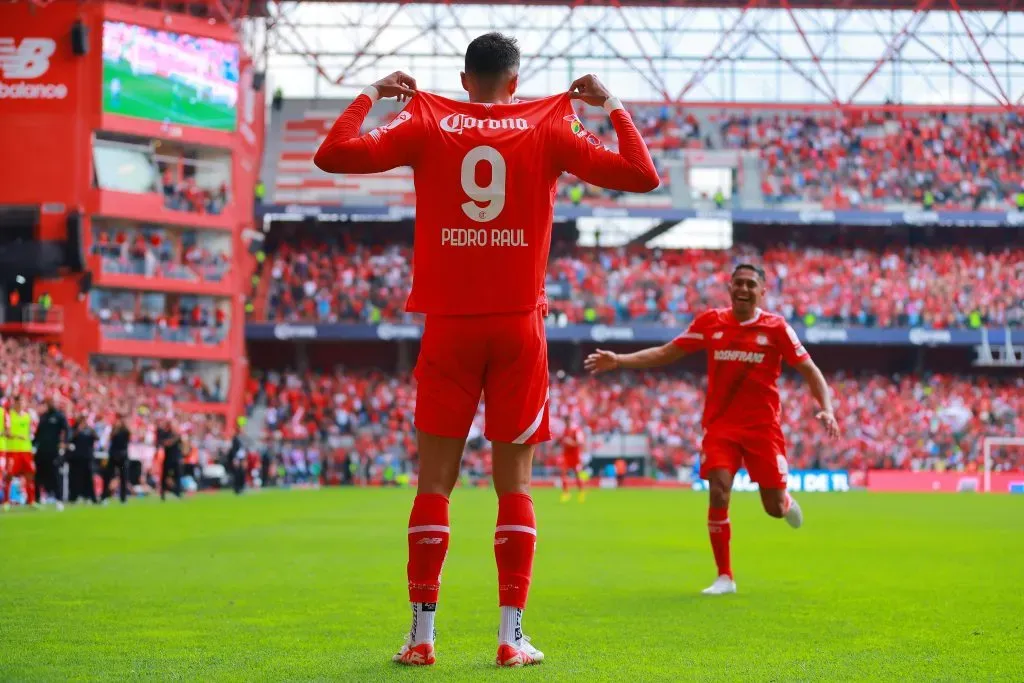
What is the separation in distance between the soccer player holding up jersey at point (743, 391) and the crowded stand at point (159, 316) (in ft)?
118

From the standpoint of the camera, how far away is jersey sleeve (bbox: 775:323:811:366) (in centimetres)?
1078

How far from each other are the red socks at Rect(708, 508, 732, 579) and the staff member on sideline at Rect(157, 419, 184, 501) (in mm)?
22417

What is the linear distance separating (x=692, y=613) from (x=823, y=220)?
141ft

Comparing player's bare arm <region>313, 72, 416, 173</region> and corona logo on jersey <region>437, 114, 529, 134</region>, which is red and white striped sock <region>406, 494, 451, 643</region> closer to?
player's bare arm <region>313, 72, 416, 173</region>

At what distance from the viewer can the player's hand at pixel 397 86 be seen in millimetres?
6363

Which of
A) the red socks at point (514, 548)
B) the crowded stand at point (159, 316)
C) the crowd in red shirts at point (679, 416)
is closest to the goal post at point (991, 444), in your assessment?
the crowd in red shirts at point (679, 416)

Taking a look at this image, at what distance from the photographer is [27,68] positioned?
143 feet

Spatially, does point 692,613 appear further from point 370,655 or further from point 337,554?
point 337,554

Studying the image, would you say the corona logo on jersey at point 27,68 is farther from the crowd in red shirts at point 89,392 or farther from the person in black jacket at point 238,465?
the person in black jacket at point 238,465

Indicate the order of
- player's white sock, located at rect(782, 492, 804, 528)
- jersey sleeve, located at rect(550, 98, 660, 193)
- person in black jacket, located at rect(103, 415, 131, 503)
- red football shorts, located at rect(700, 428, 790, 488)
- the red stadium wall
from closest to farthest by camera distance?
1. jersey sleeve, located at rect(550, 98, 660, 193)
2. red football shorts, located at rect(700, 428, 790, 488)
3. player's white sock, located at rect(782, 492, 804, 528)
4. person in black jacket, located at rect(103, 415, 131, 503)
5. the red stadium wall

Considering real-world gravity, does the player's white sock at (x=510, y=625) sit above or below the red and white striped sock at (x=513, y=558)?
below

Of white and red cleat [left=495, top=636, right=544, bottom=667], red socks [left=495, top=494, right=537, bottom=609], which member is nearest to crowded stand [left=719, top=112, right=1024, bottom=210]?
red socks [left=495, top=494, right=537, bottom=609]

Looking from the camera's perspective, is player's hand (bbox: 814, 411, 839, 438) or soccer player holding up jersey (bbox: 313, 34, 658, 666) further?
player's hand (bbox: 814, 411, 839, 438)

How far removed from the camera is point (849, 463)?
4522cm
